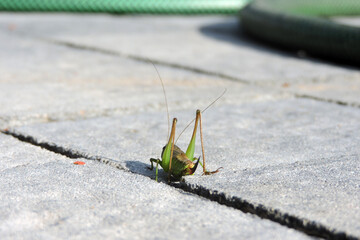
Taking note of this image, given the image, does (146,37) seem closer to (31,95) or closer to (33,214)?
(31,95)

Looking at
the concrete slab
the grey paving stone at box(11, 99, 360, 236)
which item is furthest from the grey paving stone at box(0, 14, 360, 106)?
the grey paving stone at box(11, 99, 360, 236)

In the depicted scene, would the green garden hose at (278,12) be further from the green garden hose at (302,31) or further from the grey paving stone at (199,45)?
the grey paving stone at (199,45)

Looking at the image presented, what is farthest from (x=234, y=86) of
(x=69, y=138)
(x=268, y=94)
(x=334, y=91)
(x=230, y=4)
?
(x=230, y=4)

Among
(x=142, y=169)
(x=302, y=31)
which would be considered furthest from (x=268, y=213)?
(x=302, y=31)

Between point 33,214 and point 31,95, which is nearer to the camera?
point 33,214

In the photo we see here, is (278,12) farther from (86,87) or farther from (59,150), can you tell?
(59,150)

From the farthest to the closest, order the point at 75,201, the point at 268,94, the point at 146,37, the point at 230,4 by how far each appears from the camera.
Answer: the point at 230,4 < the point at 146,37 < the point at 268,94 < the point at 75,201

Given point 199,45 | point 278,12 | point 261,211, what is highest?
point 278,12

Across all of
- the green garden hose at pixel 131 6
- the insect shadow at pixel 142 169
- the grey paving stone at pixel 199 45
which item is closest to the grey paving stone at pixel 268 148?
the insect shadow at pixel 142 169

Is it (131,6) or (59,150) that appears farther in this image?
(131,6)
